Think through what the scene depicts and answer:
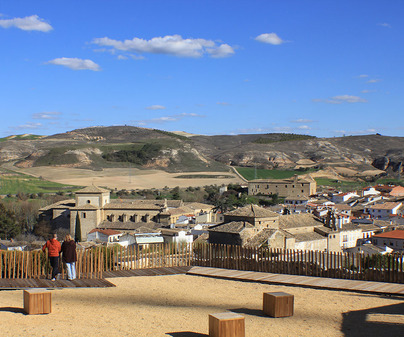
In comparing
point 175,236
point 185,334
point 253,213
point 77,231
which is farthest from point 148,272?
point 77,231

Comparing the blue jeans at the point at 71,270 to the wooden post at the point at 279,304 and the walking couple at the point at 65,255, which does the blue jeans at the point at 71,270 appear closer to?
the walking couple at the point at 65,255

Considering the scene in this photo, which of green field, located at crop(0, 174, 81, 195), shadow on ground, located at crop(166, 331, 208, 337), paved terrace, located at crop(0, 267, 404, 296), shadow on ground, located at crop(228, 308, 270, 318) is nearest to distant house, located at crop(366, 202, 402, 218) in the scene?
green field, located at crop(0, 174, 81, 195)

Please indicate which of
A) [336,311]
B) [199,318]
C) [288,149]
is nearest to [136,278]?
[199,318]

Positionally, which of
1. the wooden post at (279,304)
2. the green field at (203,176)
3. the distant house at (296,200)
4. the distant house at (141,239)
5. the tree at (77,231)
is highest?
the green field at (203,176)

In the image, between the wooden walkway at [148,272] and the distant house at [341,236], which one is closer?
the wooden walkway at [148,272]

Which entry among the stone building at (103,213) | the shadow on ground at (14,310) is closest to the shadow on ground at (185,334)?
the shadow on ground at (14,310)

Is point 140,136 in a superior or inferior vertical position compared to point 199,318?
superior

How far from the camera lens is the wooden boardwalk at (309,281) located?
13.6 meters

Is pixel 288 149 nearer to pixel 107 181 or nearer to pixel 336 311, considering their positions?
pixel 107 181

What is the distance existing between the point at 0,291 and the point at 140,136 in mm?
177111

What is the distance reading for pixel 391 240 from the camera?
4638cm

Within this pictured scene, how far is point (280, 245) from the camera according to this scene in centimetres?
3531

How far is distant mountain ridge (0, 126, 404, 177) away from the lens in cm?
13500

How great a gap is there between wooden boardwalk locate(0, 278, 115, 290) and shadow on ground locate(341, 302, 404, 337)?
6.14 meters
